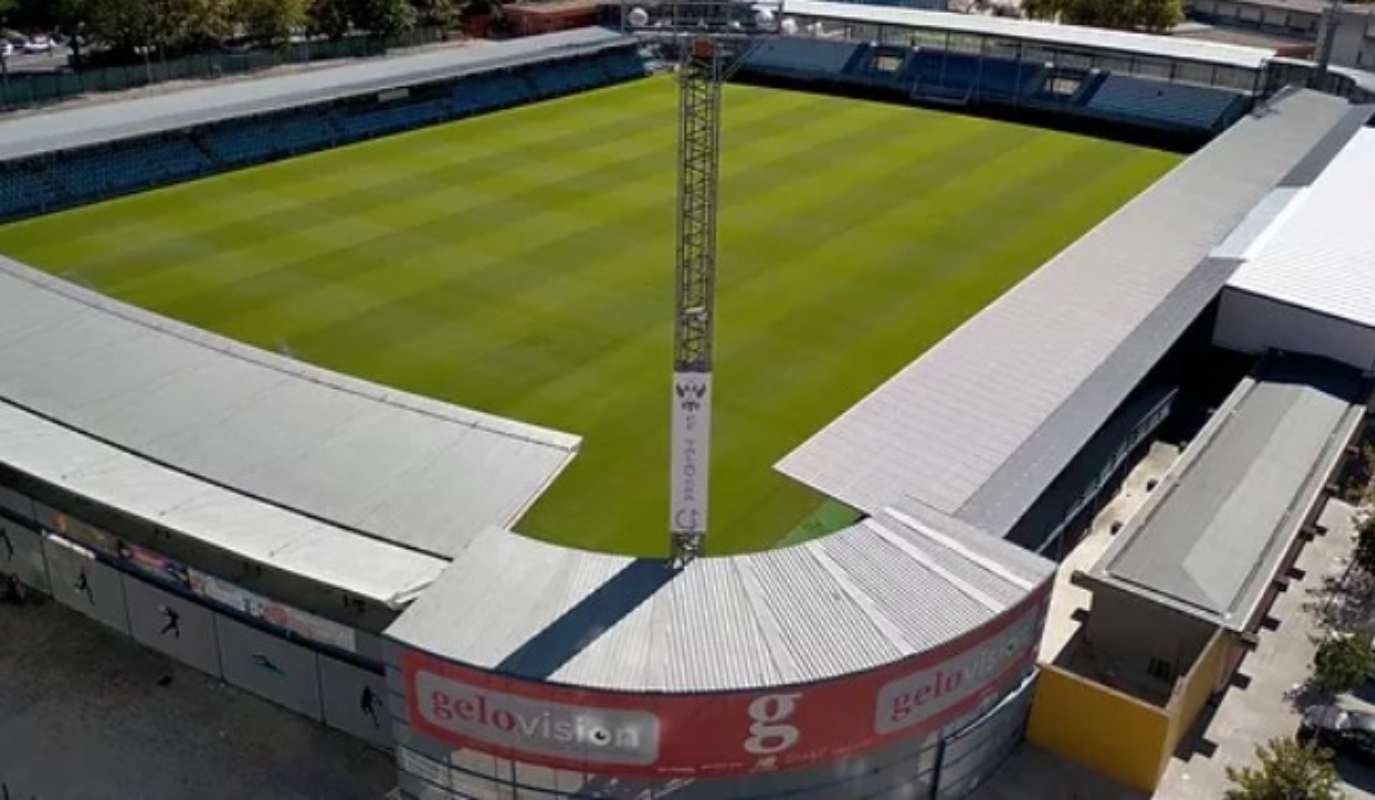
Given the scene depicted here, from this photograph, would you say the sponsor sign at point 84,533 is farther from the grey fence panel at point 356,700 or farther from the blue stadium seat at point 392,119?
the blue stadium seat at point 392,119

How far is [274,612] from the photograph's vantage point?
2198 cm

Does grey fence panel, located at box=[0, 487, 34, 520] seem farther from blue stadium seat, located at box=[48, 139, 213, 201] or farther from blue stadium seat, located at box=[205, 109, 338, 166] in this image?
blue stadium seat, located at box=[205, 109, 338, 166]

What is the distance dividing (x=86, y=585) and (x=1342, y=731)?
961 inches

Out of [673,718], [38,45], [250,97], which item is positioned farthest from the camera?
[38,45]

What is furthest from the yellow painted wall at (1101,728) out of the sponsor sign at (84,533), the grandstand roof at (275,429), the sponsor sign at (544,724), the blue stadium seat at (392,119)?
the blue stadium seat at (392,119)

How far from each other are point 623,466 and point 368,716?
27.6ft

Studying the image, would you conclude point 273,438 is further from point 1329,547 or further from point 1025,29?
point 1025,29

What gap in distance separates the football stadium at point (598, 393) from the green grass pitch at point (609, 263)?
0.58 ft

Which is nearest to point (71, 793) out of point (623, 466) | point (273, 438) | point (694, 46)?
point (273, 438)

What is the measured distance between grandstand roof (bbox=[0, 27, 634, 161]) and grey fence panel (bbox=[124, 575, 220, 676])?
24087 mm

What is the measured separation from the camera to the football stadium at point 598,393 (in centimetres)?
1917

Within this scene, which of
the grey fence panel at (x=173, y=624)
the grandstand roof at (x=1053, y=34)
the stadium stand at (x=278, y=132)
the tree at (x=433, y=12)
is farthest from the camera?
the tree at (x=433, y=12)

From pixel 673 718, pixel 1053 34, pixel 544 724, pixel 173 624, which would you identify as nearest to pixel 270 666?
pixel 173 624

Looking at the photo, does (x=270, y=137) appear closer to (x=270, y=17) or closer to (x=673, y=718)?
(x=270, y=17)
